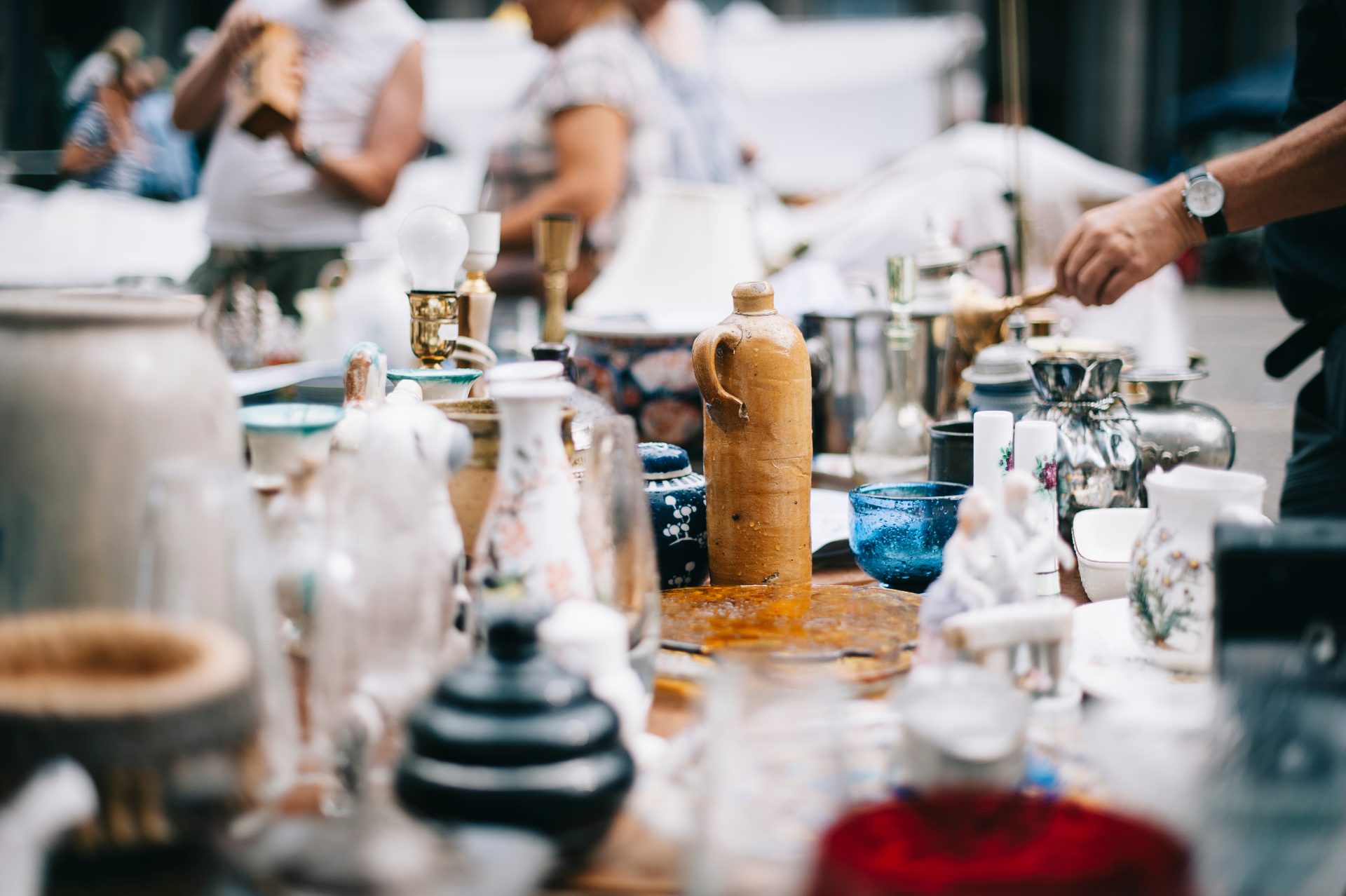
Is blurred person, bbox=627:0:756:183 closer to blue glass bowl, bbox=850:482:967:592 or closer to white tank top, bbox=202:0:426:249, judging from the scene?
white tank top, bbox=202:0:426:249

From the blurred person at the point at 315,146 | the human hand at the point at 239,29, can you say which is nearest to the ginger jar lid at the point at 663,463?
the human hand at the point at 239,29

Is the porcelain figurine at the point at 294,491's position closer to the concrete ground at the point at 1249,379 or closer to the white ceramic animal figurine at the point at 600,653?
the white ceramic animal figurine at the point at 600,653

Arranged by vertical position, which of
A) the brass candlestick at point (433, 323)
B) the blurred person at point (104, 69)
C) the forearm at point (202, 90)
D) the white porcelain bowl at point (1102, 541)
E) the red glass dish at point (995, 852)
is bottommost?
the red glass dish at point (995, 852)

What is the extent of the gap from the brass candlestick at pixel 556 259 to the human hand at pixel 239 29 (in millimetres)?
1075

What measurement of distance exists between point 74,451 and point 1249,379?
25.7 ft

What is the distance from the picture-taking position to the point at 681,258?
230cm

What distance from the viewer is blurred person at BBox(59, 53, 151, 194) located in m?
5.36

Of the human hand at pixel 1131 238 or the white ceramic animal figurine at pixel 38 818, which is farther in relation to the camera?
the human hand at pixel 1131 238

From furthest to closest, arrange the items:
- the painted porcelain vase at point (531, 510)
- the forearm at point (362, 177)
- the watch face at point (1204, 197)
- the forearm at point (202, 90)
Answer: the forearm at point (202, 90) → the forearm at point (362, 177) → the watch face at point (1204, 197) → the painted porcelain vase at point (531, 510)

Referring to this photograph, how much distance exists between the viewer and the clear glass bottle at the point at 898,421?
75.1 inches

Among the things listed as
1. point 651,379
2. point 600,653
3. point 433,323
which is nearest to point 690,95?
point 651,379

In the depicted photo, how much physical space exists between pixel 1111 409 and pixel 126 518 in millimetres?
1224

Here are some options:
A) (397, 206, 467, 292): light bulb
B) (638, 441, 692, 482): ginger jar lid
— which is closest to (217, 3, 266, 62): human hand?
(397, 206, 467, 292): light bulb

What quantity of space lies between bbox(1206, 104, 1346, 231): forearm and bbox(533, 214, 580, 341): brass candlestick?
0.97 metres
